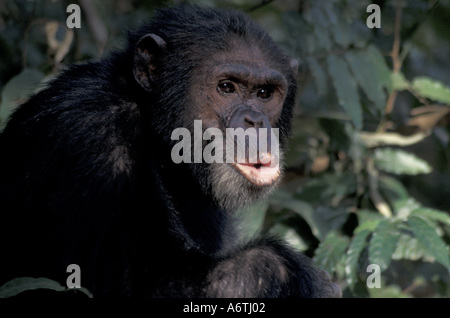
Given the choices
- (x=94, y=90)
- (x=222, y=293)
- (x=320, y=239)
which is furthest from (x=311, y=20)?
(x=222, y=293)

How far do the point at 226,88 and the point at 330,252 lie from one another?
1.58 m

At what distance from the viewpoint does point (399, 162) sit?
6.88 meters

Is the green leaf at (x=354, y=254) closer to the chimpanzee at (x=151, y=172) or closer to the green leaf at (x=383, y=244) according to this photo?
the green leaf at (x=383, y=244)

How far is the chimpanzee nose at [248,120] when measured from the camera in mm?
4707

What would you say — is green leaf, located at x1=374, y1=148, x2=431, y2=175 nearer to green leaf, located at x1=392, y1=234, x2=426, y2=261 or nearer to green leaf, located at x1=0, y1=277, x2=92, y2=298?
green leaf, located at x1=392, y1=234, x2=426, y2=261

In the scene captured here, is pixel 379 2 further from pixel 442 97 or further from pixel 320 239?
pixel 320 239

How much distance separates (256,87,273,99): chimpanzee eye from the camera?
16.6 ft

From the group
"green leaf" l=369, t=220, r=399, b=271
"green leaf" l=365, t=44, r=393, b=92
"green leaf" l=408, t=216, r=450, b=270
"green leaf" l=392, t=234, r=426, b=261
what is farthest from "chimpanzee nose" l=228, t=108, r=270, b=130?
"green leaf" l=365, t=44, r=393, b=92

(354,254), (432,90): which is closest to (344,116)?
(432,90)

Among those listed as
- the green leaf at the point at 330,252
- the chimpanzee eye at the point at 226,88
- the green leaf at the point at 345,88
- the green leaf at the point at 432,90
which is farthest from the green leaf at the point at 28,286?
the green leaf at the point at 432,90

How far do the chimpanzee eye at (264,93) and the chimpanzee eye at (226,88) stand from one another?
222 mm

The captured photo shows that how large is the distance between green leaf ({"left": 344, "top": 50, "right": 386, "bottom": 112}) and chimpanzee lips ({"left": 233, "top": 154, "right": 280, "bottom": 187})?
2.12 metres

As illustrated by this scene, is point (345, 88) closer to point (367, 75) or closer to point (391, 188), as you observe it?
point (367, 75)
